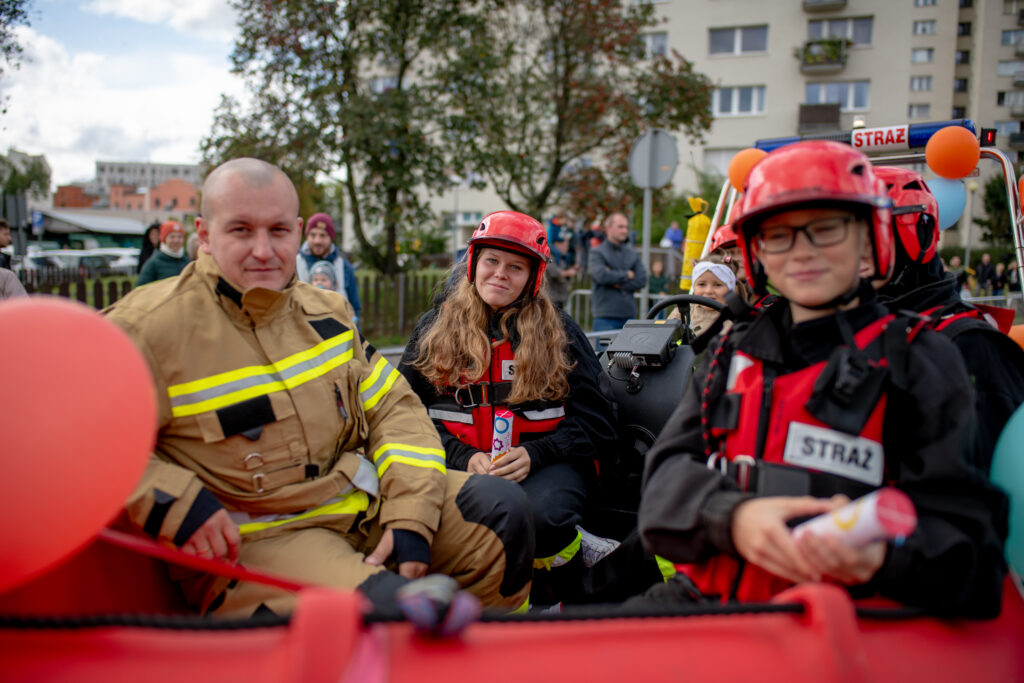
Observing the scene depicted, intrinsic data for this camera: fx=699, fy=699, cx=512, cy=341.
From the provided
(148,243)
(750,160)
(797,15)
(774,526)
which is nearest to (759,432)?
(774,526)

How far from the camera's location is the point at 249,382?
6.36 feet

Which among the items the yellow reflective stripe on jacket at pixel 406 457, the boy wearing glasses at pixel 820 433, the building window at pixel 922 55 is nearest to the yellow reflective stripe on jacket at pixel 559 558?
the yellow reflective stripe on jacket at pixel 406 457

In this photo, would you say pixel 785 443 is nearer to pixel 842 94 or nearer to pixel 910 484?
pixel 910 484

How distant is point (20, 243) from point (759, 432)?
12.7 m

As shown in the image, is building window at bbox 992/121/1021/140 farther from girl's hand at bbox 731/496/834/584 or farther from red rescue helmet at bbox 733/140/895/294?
girl's hand at bbox 731/496/834/584

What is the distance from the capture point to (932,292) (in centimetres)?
238

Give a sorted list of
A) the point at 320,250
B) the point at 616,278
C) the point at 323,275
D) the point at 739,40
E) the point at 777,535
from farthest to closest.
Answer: the point at 739,40 < the point at 616,278 < the point at 320,250 < the point at 323,275 < the point at 777,535

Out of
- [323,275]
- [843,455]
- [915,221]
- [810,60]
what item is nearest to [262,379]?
[843,455]

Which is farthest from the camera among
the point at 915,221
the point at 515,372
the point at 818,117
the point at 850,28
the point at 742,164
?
the point at 850,28

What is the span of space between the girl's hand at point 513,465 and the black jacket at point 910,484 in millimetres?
1119

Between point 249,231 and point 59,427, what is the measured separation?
103 cm

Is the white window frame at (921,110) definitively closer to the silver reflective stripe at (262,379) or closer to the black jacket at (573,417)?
the black jacket at (573,417)

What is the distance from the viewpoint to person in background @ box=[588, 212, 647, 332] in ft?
26.7

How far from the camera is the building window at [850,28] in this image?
30734mm
